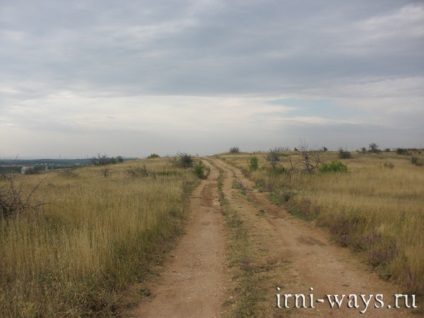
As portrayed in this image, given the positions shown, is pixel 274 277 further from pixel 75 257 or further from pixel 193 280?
pixel 75 257

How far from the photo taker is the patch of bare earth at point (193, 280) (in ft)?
16.2

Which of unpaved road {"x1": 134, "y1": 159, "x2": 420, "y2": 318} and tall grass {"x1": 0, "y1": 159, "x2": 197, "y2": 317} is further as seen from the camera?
unpaved road {"x1": 134, "y1": 159, "x2": 420, "y2": 318}

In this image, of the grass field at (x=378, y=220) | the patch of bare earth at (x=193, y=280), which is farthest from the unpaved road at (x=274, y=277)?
the grass field at (x=378, y=220)

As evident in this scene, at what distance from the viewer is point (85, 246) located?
5.97 meters

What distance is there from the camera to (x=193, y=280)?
6098mm

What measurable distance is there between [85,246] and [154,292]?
4.99 feet

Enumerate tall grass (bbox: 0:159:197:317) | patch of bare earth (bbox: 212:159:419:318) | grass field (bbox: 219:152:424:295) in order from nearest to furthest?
tall grass (bbox: 0:159:197:317) → patch of bare earth (bbox: 212:159:419:318) → grass field (bbox: 219:152:424:295)

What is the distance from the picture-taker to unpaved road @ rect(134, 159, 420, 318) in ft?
16.1

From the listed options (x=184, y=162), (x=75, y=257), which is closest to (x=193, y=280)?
(x=75, y=257)

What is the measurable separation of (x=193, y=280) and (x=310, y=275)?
216 centimetres

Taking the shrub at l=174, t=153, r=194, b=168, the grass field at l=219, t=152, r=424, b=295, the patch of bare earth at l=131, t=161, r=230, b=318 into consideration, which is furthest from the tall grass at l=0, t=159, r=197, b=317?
the shrub at l=174, t=153, r=194, b=168

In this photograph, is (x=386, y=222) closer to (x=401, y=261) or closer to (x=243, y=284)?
(x=401, y=261)

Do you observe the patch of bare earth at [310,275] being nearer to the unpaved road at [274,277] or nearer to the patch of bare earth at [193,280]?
the unpaved road at [274,277]

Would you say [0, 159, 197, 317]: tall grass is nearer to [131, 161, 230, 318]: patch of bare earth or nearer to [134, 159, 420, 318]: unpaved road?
[131, 161, 230, 318]: patch of bare earth
